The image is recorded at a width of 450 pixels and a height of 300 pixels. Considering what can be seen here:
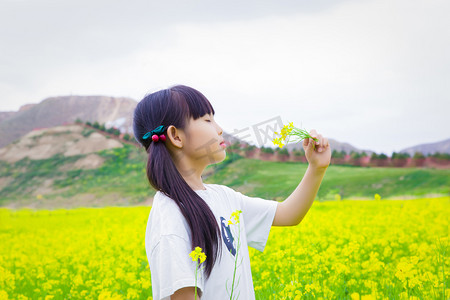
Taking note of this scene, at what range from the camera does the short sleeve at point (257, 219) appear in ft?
6.31

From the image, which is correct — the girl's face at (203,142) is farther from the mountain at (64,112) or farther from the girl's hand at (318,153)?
the mountain at (64,112)

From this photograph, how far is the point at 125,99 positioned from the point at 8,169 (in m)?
28.0

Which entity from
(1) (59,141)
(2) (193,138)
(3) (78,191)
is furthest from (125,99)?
(2) (193,138)

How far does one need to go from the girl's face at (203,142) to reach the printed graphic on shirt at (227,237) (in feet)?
Answer: 0.89

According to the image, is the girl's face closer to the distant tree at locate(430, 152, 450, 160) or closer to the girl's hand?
the girl's hand

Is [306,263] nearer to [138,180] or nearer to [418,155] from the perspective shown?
[418,155]

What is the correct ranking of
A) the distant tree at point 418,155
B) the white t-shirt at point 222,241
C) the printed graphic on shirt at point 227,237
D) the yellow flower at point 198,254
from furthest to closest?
the distant tree at point 418,155 → the printed graphic on shirt at point 227,237 → the white t-shirt at point 222,241 → the yellow flower at point 198,254

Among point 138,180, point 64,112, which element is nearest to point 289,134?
point 138,180

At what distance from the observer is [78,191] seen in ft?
54.1

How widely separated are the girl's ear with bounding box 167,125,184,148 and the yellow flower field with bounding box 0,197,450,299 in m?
0.96

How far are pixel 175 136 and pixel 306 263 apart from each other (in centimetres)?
178

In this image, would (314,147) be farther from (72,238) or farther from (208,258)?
(72,238)

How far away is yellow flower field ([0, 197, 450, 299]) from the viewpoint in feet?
7.67

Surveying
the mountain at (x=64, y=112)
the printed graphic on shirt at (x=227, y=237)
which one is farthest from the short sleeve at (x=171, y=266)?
the mountain at (x=64, y=112)
